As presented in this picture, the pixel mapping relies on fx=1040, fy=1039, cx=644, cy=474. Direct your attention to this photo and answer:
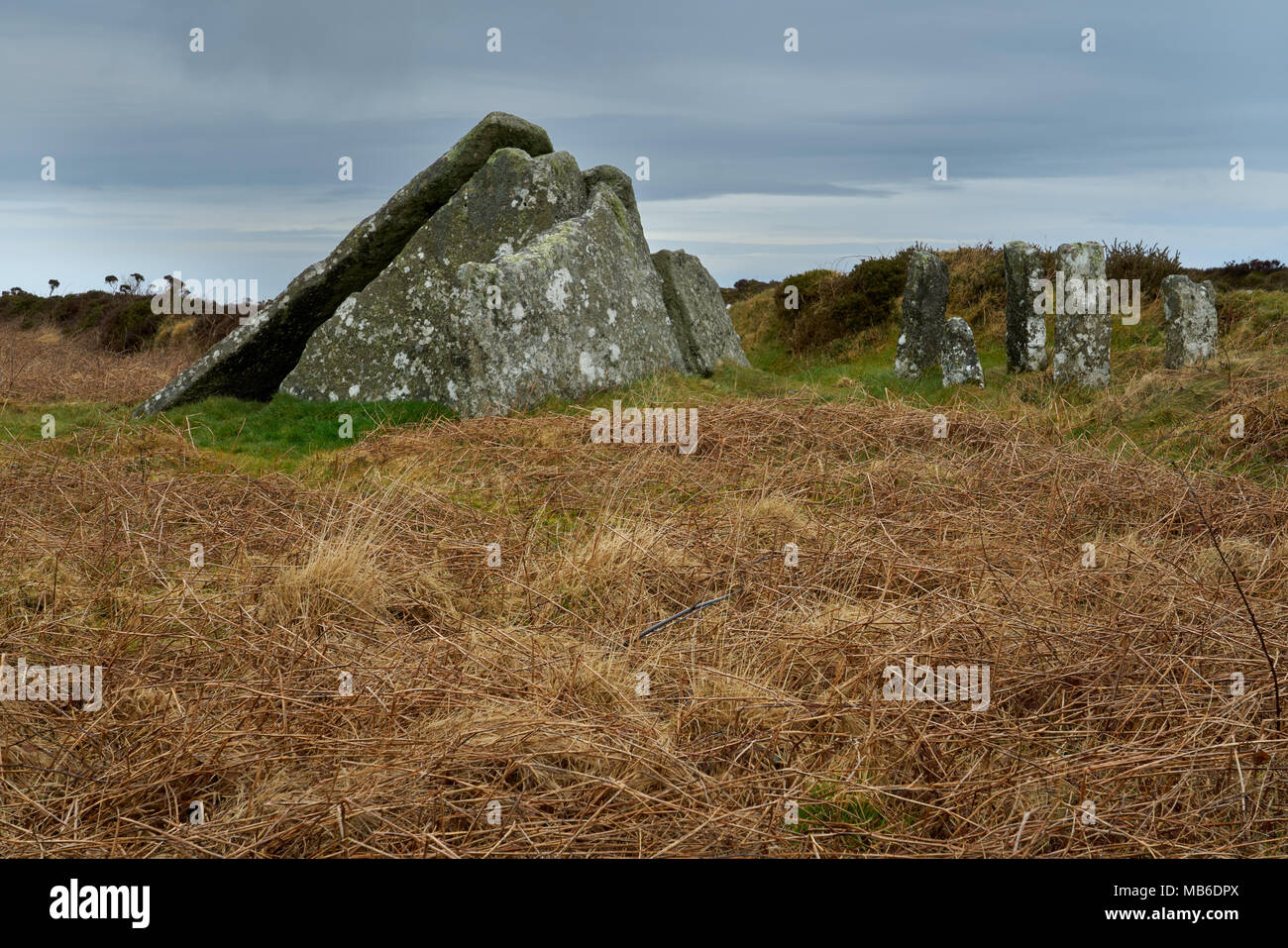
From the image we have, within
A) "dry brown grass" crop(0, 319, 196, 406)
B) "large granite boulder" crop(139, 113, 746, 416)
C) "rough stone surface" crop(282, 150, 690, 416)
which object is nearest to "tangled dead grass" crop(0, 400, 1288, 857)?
"rough stone surface" crop(282, 150, 690, 416)

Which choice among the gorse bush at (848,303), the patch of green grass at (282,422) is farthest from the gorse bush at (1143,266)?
the patch of green grass at (282,422)

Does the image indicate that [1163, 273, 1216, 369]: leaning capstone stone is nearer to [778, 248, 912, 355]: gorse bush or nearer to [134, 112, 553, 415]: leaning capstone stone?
[134, 112, 553, 415]: leaning capstone stone

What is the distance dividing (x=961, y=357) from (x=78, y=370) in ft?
54.1

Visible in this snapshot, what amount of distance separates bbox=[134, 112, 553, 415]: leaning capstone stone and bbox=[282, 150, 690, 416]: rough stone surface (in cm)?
69

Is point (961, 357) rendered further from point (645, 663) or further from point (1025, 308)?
point (645, 663)

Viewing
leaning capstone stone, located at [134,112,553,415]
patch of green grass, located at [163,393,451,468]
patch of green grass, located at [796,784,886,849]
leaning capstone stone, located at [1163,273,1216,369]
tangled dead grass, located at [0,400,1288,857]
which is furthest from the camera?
leaning capstone stone, located at [1163,273,1216,369]

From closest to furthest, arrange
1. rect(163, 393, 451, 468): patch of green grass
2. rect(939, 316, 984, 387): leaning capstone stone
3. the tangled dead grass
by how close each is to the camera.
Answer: the tangled dead grass
rect(163, 393, 451, 468): patch of green grass
rect(939, 316, 984, 387): leaning capstone stone

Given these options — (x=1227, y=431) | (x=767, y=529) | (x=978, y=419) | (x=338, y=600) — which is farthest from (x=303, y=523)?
(x=1227, y=431)

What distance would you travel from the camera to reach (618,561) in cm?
684

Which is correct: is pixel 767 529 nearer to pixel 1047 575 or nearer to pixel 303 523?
pixel 1047 575

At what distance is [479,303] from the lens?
1199cm

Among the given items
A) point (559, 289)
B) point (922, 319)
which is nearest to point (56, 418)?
point (559, 289)

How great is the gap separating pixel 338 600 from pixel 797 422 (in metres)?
6.16

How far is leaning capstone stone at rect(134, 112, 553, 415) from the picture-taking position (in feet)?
45.8
